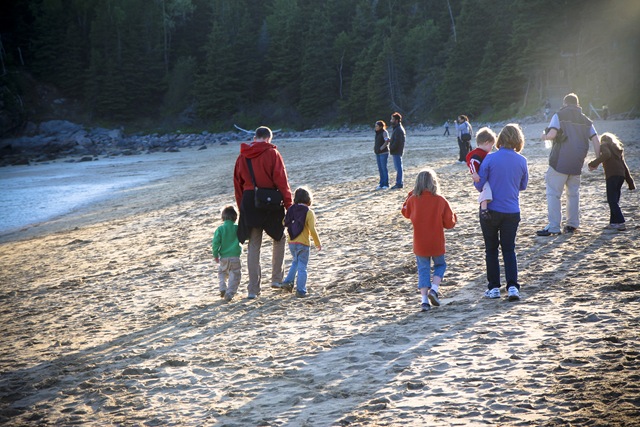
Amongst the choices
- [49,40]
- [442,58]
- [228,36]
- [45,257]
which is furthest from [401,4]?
[45,257]

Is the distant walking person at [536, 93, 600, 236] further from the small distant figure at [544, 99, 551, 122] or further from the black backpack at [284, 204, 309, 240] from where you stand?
the small distant figure at [544, 99, 551, 122]

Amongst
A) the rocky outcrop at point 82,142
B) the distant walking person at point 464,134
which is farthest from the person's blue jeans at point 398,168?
the rocky outcrop at point 82,142

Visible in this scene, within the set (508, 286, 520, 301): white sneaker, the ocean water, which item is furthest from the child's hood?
the ocean water

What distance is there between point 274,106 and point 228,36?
437 inches

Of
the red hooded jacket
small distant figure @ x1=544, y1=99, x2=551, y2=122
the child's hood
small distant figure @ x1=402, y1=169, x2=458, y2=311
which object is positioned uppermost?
small distant figure @ x1=544, y1=99, x2=551, y2=122

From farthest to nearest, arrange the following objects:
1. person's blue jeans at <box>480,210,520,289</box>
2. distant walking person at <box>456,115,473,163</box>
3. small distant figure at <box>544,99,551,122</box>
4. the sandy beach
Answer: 1. small distant figure at <box>544,99,551,122</box>
2. distant walking person at <box>456,115,473,163</box>
3. person's blue jeans at <box>480,210,520,289</box>
4. the sandy beach

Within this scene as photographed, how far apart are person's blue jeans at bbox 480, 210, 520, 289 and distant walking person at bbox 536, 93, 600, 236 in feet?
10.2

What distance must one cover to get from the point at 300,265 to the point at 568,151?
4.48 metres

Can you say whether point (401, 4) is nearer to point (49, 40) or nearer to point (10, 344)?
point (49, 40)

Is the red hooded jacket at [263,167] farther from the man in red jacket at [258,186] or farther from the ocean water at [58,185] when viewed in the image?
the ocean water at [58,185]

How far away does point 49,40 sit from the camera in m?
87.4

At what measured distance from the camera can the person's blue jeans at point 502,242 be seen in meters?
6.59

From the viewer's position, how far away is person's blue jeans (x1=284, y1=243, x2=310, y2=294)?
25.4ft

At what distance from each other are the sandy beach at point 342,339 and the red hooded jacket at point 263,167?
1.44m
